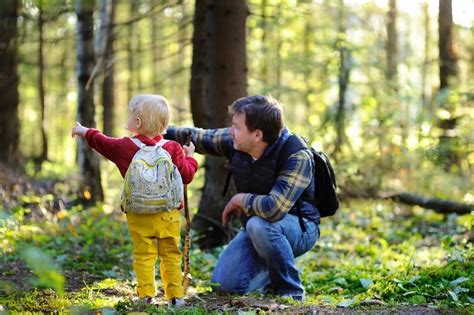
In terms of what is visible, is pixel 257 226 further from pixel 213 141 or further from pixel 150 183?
pixel 150 183

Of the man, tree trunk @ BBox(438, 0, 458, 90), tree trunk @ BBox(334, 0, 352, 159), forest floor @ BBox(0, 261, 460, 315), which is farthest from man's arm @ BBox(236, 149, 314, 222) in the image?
tree trunk @ BBox(438, 0, 458, 90)

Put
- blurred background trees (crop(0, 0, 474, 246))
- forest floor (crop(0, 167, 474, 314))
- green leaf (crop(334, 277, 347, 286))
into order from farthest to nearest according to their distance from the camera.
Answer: blurred background trees (crop(0, 0, 474, 246)) < green leaf (crop(334, 277, 347, 286)) < forest floor (crop(0, 167, 474, 314))

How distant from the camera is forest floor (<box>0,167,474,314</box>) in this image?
376 cm

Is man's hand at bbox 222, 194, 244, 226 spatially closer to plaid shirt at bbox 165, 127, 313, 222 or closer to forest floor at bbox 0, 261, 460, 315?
plaid shirt at bbox 165, 127, 313, 222

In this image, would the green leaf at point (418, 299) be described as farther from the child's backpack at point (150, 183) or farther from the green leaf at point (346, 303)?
the child's backpack at point (150, 183)

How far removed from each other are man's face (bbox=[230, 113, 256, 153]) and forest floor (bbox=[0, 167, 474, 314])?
113 cm

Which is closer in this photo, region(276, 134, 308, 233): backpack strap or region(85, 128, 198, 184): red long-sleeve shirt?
region(85, 128, 198, 184): red long-sleeve shirt

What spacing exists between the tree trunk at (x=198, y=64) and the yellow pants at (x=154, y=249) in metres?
3.38

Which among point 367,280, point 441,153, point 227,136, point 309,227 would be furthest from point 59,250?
point 441,153

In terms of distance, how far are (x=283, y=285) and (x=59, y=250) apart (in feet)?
7.62

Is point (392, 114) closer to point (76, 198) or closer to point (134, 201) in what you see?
point (76, 198)

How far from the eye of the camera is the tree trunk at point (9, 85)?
13.3 metres

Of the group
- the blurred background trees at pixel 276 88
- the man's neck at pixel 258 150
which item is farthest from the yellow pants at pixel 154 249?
the blurred background trees at pixel 276 88

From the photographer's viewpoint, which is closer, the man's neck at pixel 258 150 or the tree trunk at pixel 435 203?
the man's neck at pixel 258 150
